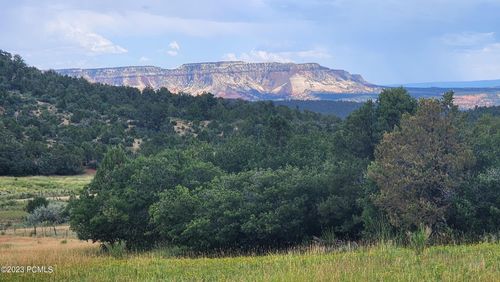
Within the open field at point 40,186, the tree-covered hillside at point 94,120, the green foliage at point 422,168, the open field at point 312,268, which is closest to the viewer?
the open field at point 312,268

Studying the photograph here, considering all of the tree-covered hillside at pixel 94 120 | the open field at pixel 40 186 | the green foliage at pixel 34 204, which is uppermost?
the tree-covered hillside at pixel 94 120

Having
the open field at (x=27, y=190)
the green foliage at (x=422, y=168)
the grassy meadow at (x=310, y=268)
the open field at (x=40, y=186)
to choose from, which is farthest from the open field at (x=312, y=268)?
the open field at (x=40, y=186)

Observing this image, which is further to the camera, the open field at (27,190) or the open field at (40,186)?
the open field at (40,186)

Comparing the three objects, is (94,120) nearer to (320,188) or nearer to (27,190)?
(27,190)

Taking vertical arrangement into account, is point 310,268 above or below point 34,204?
above

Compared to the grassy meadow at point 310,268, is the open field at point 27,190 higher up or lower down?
lower down

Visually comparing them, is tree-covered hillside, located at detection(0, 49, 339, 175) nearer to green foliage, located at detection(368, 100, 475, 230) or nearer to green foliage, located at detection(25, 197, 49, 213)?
green foliage, located at detection(25, 197, 49, 213)

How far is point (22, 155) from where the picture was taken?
77500 mm

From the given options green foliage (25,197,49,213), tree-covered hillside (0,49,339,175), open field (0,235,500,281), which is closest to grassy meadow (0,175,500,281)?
open field (0,235,500,281)

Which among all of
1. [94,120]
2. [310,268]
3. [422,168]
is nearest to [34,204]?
[422,168]

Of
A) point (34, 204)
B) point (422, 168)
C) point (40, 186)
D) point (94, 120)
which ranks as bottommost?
point (40, 186)

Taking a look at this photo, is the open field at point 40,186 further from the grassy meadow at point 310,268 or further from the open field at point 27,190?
the grassy meadow at point 310,268

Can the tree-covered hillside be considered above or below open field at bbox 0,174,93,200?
above

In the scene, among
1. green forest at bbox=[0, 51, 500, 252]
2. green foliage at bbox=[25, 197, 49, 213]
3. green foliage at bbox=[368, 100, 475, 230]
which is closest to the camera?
green foliage at bbox=[368, 100, 475, 230]
